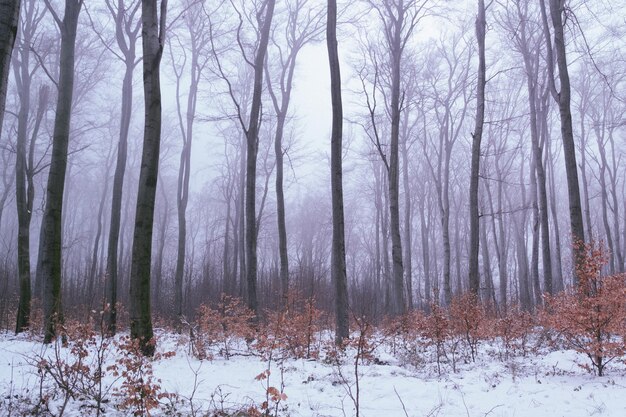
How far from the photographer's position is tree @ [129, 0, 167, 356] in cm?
588

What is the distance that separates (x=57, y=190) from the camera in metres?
7.37

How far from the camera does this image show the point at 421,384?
4926 mm

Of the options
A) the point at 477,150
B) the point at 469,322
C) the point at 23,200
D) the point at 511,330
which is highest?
the point at 477,150

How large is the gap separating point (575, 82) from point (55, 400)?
74.4ft

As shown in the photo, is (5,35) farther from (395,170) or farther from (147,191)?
(395,170)

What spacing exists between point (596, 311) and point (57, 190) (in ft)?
27.1

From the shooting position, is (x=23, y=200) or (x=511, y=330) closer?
(x=511, y=330)

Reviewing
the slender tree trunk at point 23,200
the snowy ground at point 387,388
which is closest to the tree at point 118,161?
the slender tree trunk at point 23,200

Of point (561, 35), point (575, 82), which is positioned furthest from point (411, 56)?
point (575, 82)

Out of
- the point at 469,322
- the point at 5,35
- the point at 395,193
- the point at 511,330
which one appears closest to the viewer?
the point at 5,35

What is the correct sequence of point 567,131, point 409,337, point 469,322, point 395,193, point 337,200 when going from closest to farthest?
point 469,322, point 409,337, point 337,200, point 567,131, point 395,193

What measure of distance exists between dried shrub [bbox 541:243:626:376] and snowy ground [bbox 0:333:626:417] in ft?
1.04

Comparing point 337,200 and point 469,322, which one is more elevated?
point 337,200

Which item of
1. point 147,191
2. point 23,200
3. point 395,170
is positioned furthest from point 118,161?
point 395,170
